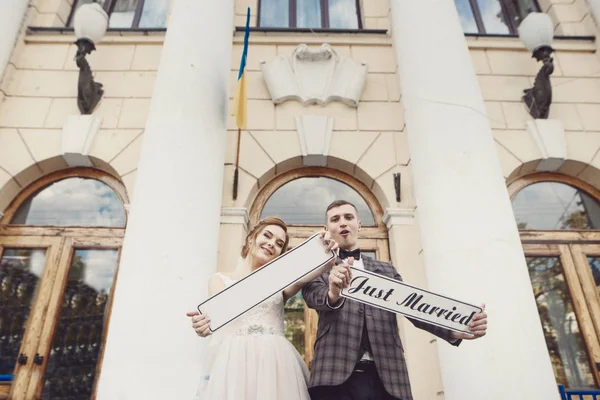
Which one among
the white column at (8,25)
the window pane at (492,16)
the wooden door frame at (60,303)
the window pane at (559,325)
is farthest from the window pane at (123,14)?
the window pane at (559,325)

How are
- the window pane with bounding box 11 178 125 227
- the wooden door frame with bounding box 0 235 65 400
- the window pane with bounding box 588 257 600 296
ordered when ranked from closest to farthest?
the wooden door frame with bounding box 0 235 65 400 < the window pane with bounding box 588 257 600 296 < the window pane with bounding box 11 178 125 227

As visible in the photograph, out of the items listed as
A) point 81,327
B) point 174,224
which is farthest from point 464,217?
point 81,327

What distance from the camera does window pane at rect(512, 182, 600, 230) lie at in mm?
4273

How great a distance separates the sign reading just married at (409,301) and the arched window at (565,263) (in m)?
2.73

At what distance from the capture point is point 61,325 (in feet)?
12.1

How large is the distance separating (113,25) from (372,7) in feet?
11.1

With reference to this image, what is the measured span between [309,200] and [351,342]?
2589 millimetres

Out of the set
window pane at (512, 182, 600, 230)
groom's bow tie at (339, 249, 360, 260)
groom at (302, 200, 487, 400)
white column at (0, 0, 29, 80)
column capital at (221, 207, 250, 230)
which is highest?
white column at (0, 0, 29, 80)

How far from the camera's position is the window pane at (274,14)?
17.3ft

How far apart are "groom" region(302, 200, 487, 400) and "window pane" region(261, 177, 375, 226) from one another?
2295mm

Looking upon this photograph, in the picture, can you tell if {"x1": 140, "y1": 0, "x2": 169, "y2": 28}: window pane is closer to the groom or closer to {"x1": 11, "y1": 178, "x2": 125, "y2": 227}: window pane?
{"x1": 11, "y1": 178, "x2": 125, "y2": 227}: window pane

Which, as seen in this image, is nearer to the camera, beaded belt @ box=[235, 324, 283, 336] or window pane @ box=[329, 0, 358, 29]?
beaded belt @ box=[235, 324, 283, 336]

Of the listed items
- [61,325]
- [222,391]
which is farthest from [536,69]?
[61,325]

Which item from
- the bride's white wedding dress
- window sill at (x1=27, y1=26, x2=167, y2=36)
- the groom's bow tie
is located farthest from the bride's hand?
window sill at (x1=27, y1=26, x2=167, y2=36)
